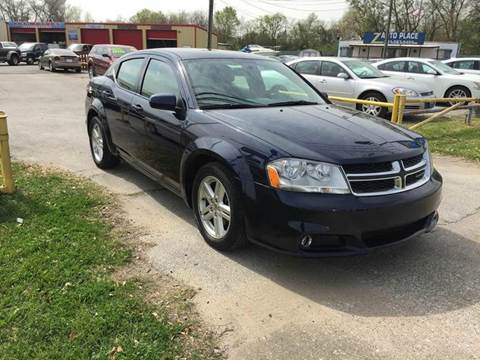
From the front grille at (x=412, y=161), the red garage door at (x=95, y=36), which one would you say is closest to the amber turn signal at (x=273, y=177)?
the front grille at (x=412, y=161)

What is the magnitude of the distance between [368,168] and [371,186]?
13 cm

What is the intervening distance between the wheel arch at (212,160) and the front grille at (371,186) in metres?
0.73

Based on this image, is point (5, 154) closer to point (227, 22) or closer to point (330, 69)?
point (330, 69)

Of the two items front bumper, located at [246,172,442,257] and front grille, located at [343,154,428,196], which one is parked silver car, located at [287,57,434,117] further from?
front bumper, located at [246,172,442,257]

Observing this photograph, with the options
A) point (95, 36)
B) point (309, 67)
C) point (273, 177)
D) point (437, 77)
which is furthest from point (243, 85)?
point (95, 36)

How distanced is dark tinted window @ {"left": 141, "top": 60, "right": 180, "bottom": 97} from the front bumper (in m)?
1.69

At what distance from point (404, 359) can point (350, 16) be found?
8009 cm

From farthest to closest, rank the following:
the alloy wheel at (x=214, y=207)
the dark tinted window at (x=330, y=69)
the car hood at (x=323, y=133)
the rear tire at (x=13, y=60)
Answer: the rear tire at (x=13, y=60)
the dark tinted window at (x=330, y=69)
the alloy wheel at (x=214, y=207)
the car hood at (x=323, y=133)

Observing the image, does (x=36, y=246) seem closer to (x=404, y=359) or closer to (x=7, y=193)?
(x=7, y=193)

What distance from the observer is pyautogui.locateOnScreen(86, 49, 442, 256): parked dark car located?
3195mm

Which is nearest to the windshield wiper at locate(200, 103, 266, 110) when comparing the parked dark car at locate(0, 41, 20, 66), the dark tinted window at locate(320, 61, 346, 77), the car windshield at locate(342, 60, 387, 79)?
the car windshield at locate(342, 60, 387, 79)

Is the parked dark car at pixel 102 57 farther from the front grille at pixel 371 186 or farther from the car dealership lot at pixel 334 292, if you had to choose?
the front grille at pixel 371 186

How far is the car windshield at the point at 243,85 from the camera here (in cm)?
428

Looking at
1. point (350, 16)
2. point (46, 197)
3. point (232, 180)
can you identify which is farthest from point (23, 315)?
point (350, 16)
